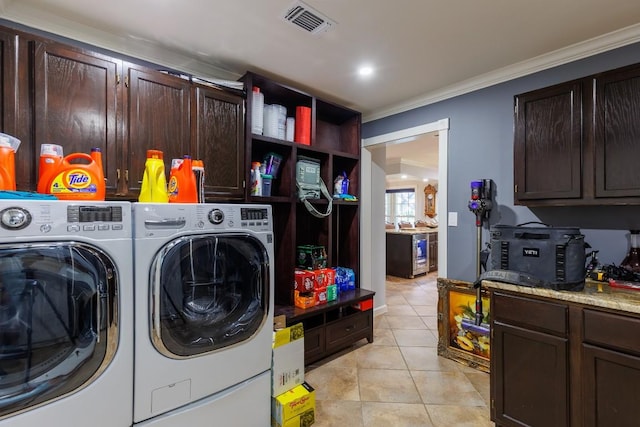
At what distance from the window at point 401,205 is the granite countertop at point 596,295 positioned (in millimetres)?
6779

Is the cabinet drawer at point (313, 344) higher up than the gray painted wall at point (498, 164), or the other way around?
the gray painted wall at point (498, 164)

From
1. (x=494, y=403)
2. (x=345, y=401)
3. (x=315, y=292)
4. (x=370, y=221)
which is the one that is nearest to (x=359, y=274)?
(x=370, y=221)

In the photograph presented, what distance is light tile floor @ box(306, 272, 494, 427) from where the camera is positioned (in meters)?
1.91

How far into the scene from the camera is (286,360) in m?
1.89

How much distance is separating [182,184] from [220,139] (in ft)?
2.02

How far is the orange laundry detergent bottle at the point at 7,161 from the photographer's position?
51.7 inches

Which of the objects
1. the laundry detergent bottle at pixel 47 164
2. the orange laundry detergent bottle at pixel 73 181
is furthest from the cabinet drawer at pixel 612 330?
the laundry detergent bottle at pixel 47 164

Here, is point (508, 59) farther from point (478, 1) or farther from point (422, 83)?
point (478, 1)

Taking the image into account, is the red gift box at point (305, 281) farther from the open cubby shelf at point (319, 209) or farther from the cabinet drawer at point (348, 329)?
the cabinet drawer at point (348, 329)

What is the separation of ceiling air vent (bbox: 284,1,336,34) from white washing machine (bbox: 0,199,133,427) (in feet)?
4.56

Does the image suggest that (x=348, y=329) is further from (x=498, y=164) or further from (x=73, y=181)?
(x=73, y=181)

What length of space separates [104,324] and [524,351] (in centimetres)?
203

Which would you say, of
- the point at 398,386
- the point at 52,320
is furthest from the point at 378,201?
the point at 52,320

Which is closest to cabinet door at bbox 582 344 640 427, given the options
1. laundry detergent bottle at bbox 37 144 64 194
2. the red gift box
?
the red gift box
